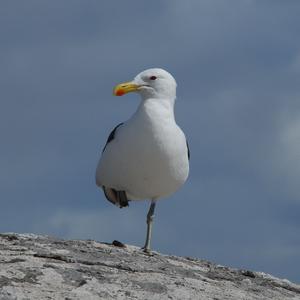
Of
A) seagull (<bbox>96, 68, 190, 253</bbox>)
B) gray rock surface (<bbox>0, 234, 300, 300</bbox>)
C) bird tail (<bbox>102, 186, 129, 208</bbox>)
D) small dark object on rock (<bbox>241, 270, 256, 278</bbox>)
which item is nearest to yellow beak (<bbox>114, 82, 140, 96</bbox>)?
seagull (<bbox>96, 68, 190, 253</bbox>)

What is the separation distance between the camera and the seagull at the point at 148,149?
15641 mm

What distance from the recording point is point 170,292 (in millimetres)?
10984

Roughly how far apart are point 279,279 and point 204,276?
2401 mm

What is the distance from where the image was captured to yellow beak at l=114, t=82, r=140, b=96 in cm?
1597

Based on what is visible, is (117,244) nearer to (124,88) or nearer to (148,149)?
(148,149)

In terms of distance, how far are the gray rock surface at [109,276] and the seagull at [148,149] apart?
1680mm

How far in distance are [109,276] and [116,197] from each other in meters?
5.51

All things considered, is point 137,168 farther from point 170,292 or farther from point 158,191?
point 170,292

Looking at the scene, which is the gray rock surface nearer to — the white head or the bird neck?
the bird neck

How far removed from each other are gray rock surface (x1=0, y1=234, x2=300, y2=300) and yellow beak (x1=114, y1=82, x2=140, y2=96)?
9.49 feet

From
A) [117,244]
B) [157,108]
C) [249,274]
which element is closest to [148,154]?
[157,108]

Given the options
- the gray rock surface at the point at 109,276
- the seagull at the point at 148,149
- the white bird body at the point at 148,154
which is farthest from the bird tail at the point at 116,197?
the gray rock surface at the point at 109,276

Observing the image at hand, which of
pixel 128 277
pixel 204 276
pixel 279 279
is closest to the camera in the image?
pixel 128 277

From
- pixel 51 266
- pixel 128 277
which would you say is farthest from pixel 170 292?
pixel 51 266
